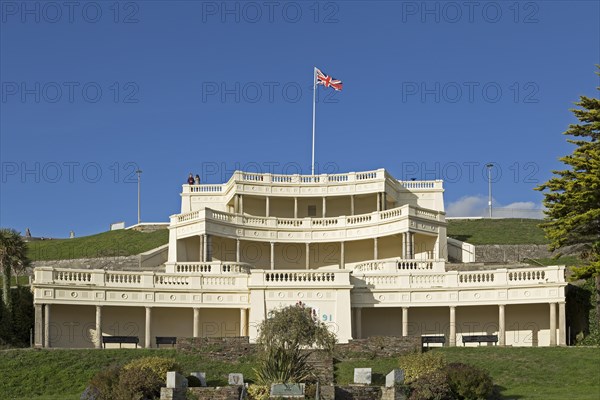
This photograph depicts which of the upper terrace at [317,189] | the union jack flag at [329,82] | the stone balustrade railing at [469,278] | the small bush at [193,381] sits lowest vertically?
the small bush at [193,381]

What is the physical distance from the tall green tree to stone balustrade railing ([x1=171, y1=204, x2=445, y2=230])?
14.7 metres

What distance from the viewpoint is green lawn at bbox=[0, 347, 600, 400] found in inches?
1650

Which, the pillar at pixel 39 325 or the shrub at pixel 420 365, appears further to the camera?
the pillar at pixel 39 325

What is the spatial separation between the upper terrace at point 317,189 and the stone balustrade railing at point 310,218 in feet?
13.9

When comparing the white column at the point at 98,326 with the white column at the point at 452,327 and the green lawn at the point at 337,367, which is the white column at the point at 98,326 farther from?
the white column at the point at 452,327

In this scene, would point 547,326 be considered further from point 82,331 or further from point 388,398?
point 82,331

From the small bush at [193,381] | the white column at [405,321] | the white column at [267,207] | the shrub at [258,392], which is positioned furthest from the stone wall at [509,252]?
the shrub at [258,392]

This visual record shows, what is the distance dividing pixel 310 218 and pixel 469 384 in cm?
3242

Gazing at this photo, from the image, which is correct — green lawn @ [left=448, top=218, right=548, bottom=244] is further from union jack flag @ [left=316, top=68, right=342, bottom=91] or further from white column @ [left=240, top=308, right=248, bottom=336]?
white column @ [left=240, top=308, right=248, bottom=336]

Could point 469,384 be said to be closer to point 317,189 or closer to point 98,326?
point 98,326

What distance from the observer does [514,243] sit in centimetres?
7675

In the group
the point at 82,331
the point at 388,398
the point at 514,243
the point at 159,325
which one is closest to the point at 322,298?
the point at 159,325

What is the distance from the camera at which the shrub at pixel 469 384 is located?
38.6 meters

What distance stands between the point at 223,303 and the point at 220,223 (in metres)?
13.0
